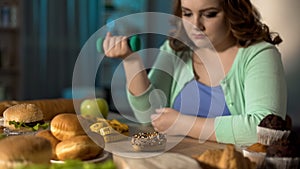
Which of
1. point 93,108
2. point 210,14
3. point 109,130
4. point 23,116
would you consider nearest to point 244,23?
point 210,14

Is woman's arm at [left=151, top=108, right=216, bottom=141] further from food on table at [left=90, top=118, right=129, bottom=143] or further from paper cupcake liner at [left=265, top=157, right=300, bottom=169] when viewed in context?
paper cupcake liner at [left=265, top=157, right=300, bottom=169]

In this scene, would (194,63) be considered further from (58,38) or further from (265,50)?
(58,38)

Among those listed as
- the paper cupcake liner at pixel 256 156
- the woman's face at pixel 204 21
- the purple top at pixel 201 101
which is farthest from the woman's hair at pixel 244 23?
the paper cupcake liner at pixel 256 156

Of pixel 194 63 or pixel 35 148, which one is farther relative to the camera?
pixel 194 63

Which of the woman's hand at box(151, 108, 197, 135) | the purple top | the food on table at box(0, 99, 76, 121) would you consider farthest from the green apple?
the purple top

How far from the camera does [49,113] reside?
4.40 ft

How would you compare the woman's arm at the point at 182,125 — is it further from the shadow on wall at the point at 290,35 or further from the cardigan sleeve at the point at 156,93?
the shadow on wall at the point at 290,35

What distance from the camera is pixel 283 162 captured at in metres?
0.72

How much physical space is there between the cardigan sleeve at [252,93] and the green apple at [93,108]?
0.34m

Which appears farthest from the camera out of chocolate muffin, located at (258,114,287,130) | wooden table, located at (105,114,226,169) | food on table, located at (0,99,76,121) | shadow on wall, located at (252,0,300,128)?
shadow on wall, located at (252,0,300,128)

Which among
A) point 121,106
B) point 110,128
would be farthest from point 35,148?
point 121,106

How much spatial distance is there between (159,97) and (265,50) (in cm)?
38

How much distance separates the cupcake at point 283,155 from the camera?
719 millimetres

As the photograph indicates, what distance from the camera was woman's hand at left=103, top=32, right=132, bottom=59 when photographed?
1.29 metres
